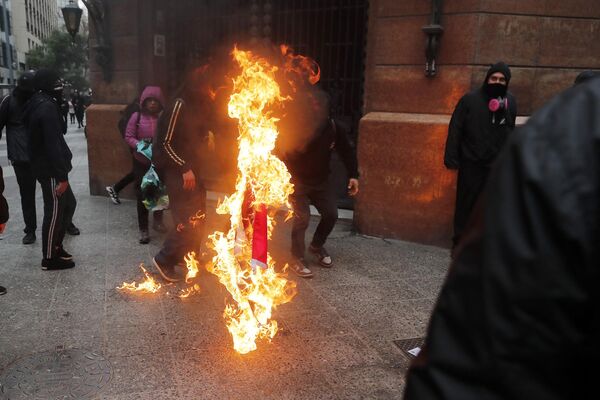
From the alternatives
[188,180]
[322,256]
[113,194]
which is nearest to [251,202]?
[188,180]

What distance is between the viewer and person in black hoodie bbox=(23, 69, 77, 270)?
208 inches

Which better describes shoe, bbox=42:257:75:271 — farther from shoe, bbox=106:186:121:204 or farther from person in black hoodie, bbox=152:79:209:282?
shoe, bbox=106:186:121:204

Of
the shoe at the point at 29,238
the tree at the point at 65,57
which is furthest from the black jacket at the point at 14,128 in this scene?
the tree at the point at 65,57

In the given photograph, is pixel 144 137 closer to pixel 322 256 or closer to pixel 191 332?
pixel 322 256

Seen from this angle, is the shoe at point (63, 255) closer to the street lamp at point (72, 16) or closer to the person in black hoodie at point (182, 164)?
the person in black hoodie at point (182, 164)

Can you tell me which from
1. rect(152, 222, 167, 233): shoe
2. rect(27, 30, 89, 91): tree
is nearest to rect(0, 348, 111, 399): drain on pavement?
rect(152, 222, 167, 233): shoe

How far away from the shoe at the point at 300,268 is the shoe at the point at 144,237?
2027 millimetres

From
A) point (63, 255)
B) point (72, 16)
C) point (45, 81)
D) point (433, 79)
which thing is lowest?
point (63, 255)

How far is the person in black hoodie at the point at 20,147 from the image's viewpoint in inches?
254

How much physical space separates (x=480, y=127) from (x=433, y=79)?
3.37ft

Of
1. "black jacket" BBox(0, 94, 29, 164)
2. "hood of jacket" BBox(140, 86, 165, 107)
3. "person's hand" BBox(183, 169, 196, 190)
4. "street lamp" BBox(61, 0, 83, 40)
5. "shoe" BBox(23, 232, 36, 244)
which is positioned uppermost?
"street lamp" BBox(61, 0, 83, 40)

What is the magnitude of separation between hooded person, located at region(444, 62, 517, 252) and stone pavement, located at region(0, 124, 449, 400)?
1142 millimetres

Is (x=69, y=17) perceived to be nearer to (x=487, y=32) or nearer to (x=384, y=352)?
(x=487, y=32)

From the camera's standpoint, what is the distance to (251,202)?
419cm
